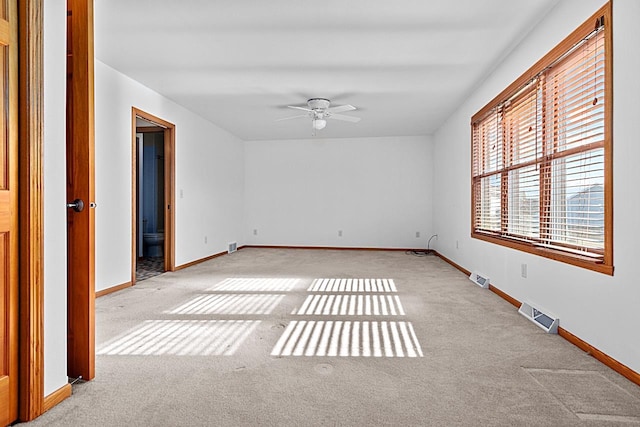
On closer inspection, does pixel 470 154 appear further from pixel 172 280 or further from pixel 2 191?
pixel 2 191

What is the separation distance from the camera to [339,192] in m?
8.47

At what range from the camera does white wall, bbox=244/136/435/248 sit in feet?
27.0

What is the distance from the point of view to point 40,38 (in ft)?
5.45

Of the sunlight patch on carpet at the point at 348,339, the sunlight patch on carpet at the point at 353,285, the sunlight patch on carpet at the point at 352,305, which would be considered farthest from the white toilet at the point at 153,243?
the sunlight patch on carpet at the point at 348,339

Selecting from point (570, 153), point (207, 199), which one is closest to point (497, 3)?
point (570, 153)

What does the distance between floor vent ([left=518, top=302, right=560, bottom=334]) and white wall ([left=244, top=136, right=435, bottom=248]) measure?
4.96 meters

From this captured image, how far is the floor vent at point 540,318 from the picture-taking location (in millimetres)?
2803

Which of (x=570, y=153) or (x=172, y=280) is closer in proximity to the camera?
(x=570, y=153)

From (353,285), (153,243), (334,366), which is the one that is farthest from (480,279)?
(153,243)

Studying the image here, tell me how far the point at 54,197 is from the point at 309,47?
8.28ft

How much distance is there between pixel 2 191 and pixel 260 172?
7.20 m

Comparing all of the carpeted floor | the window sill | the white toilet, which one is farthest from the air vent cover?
the white toilet

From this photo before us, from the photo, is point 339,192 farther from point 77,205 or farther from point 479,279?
point 77,205

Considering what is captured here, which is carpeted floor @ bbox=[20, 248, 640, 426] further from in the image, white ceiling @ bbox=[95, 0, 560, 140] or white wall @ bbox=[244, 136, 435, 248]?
white wall @ bbox=[244, 136, 435, 248]
